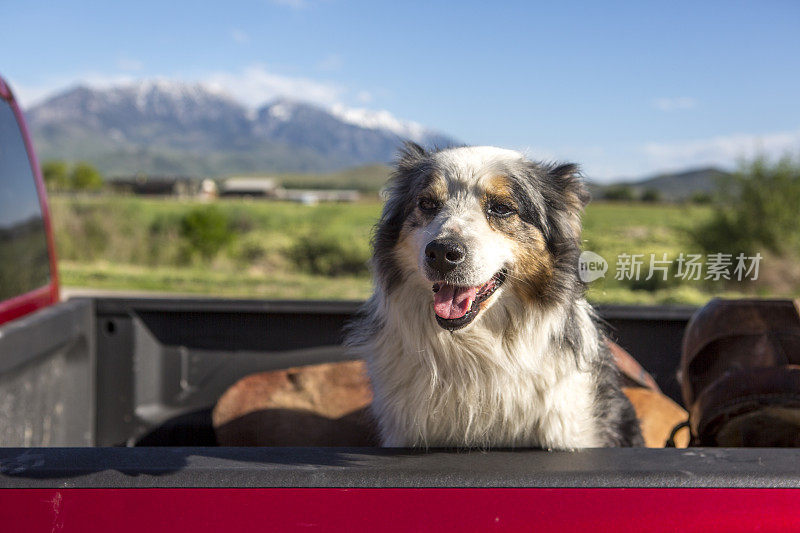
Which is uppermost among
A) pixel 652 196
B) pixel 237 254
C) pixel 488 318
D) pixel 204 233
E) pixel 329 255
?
pixel 488 318

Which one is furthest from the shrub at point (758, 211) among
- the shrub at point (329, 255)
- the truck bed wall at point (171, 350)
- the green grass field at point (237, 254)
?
the truck bed wall at point (171, 350)

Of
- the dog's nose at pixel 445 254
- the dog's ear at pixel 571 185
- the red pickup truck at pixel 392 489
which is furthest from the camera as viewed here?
the dog's ear at pixel 571 185

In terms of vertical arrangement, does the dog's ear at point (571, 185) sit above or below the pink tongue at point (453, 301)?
above

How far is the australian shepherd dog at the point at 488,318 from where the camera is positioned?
216 cm

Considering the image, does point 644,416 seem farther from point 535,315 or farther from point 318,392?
point 318,392

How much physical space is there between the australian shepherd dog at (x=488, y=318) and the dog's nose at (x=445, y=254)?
0.01m

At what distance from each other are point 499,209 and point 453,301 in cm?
39

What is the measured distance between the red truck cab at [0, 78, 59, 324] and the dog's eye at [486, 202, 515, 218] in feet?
6.86

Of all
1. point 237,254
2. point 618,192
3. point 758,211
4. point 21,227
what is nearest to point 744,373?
point 21,227


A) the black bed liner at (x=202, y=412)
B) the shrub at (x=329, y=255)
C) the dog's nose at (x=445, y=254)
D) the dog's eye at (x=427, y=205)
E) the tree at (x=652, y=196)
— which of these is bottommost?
the shrub at (x=329, y=255)

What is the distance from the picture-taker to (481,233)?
7.00 feet

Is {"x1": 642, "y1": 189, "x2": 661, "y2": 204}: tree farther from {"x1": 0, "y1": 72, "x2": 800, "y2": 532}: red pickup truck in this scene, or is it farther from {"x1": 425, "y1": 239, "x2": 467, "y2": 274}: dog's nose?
{"x1": 0, "y1": 72, "x2": 800, "y2": 532}: red pickup truck

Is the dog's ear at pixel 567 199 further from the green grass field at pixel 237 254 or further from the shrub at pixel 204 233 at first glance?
the shrub at pixel 204 233

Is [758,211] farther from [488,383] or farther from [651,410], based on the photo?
[488,383]
